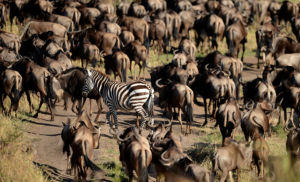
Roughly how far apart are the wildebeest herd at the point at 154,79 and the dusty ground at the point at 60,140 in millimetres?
290

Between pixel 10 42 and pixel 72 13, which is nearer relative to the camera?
pixel 10 42

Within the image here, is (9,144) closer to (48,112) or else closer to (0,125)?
(0,125)

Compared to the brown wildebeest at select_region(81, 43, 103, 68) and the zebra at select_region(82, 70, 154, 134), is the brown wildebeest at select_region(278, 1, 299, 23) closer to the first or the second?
the brown wildebeest at select_region(81, 43, 103, 68)

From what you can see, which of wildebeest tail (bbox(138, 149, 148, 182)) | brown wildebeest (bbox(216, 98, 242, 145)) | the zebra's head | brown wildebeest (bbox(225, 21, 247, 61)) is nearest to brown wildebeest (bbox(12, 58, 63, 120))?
the zebra's head

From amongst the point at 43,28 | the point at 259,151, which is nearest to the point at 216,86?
the point at 259,151

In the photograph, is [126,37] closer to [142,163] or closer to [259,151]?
[259,151]

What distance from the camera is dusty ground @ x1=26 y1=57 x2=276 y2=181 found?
34.8 feet

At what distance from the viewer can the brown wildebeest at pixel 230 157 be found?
29.6 ft

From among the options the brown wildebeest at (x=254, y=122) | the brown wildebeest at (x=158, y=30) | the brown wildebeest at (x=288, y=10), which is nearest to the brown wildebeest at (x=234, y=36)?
the brown wildebeest at (x=158, y=30)

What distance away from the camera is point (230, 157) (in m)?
9.12

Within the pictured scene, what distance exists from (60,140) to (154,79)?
16.6 feet

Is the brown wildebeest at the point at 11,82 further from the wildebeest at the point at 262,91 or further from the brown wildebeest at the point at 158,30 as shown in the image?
the brown wildebeest at the point at 158,30

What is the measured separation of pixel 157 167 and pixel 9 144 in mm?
3387

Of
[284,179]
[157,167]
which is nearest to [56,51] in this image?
[157,167]
